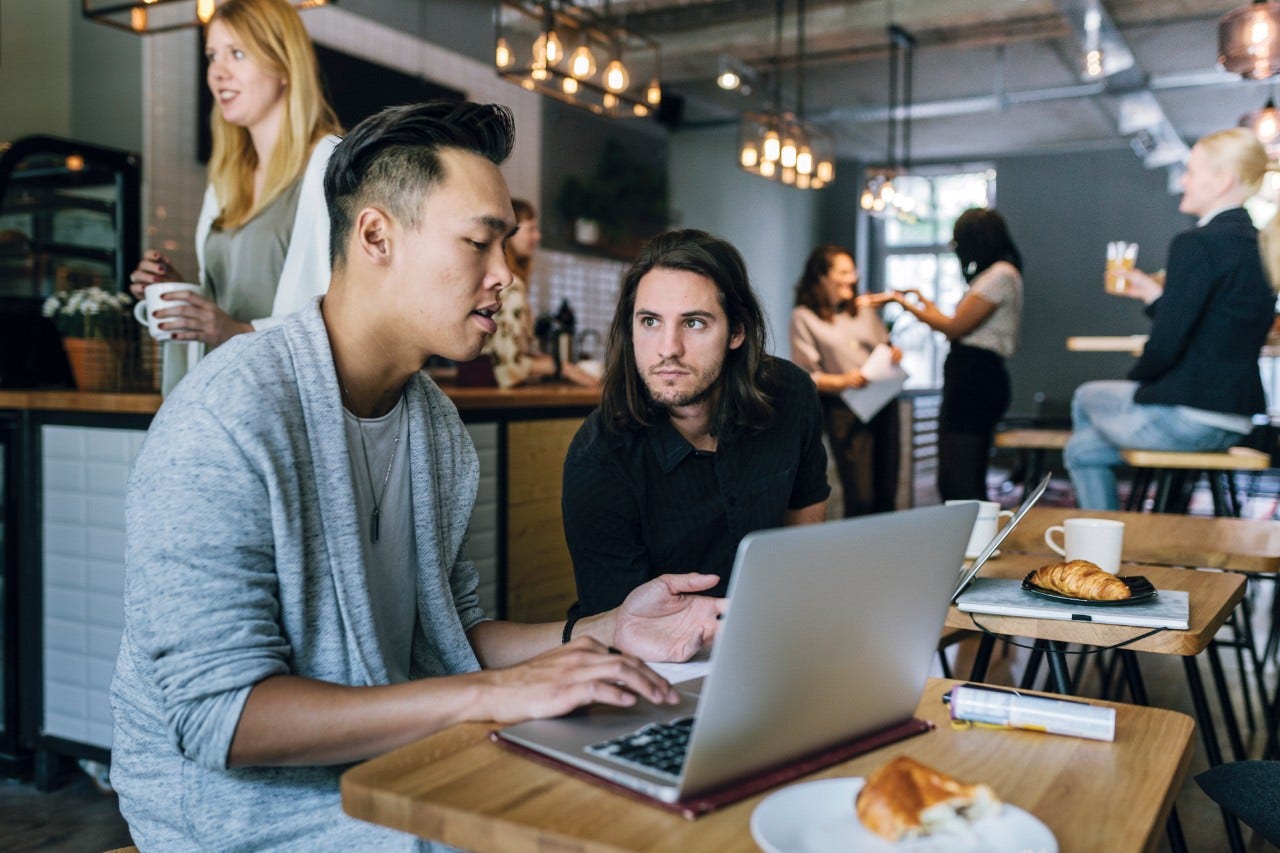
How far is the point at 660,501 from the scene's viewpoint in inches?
77.9

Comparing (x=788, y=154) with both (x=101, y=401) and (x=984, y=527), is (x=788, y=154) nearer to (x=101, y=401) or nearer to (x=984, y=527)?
(x=101, y=401)

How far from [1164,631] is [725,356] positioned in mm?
946

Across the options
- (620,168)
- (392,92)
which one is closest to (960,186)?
(620,168)

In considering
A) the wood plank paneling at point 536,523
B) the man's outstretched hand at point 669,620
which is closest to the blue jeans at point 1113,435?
the wood plank paneling at point 536,523

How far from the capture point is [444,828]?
806mm

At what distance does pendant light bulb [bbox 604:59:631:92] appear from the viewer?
4391 mm

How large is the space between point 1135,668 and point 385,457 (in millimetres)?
1671

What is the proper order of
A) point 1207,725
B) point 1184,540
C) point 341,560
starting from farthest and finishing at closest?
point 1184,540 < point 1207,725 < point 341,560

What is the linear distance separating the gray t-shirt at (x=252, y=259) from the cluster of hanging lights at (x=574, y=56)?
1.99 metres

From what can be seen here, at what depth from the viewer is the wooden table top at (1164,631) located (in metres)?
1.45

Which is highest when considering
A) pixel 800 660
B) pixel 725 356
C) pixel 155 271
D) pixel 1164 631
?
pixel 155 271

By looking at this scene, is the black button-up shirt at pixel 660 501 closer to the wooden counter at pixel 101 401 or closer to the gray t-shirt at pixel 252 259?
the gray t-shirt at pixel 252 259

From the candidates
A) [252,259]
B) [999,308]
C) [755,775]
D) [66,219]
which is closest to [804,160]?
[999,308]

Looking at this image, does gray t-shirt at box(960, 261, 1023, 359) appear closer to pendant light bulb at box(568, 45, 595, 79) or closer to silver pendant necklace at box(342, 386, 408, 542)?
pendant light bulb at box(568, 45, 595, 79)
